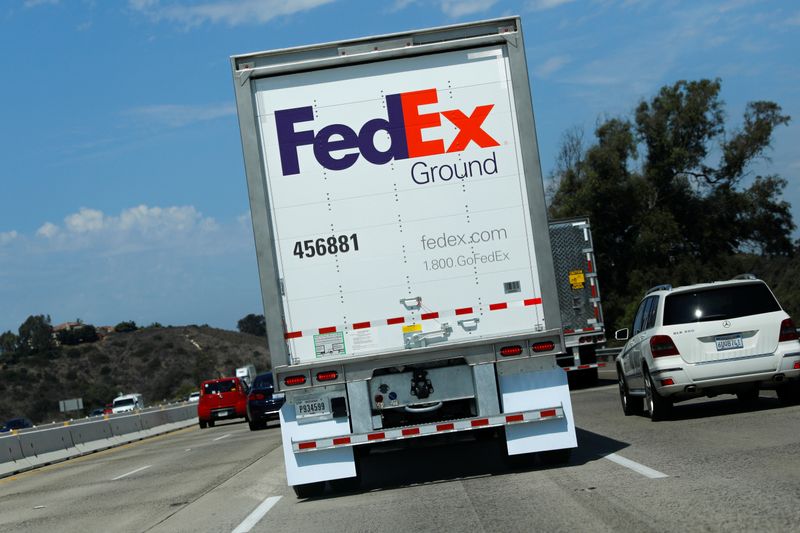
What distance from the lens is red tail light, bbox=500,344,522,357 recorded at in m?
11.0

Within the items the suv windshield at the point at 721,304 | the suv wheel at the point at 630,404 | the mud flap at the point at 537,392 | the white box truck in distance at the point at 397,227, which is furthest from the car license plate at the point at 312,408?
the suv wheel at the point at 630,404

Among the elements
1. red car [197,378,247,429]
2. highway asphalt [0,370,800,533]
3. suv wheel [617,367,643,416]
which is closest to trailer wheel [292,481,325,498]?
highway asphalt [0,370,800,533]

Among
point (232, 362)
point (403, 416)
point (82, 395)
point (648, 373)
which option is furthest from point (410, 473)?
point (232, 362)

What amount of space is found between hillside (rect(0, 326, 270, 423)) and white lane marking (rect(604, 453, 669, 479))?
89.5 metres

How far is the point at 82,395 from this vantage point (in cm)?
10300

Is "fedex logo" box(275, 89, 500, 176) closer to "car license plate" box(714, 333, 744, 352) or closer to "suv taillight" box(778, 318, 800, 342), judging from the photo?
"car license plate" box(714, 333, 744, 352)

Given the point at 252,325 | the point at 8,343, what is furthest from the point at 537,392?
the point at 252,325

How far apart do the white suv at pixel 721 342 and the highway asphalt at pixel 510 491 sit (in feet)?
1.80

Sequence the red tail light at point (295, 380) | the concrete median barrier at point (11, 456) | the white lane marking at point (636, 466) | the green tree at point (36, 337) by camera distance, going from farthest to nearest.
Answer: the green tree at point (36, 337), the concrete median barrier at point (11, 456), the red tail light at point (295, 380), the white lane marking at point (636, 466)

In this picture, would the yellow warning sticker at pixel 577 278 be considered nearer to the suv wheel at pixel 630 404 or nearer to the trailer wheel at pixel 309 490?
the suv wheel at pixel 630 404

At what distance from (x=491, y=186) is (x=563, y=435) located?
2.68m

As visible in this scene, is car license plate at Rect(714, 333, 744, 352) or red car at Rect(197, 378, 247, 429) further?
red car at Rect(197, 378, 247, 429)

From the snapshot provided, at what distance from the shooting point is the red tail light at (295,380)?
35.9ft

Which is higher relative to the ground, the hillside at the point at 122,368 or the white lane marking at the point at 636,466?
the white lane marking at the point at 636,466
